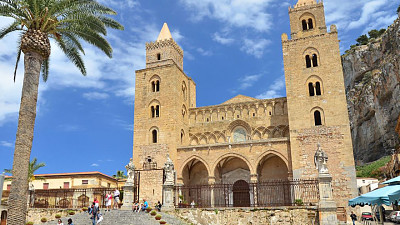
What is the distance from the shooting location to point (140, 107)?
1214 inches

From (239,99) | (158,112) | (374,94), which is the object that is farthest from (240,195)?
(374,94)

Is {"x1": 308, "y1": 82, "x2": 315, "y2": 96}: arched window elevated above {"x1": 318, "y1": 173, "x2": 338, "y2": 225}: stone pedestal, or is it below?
above

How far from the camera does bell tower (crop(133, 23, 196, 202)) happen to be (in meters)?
28.0

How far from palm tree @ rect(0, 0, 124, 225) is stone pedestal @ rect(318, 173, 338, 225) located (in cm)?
1071

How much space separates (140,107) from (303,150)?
14014 mm

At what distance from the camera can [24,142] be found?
1073 centimetres

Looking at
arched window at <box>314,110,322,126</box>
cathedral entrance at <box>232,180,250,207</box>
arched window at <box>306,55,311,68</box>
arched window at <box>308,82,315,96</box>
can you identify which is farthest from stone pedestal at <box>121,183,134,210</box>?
arched window at <box>306,55,311,68</box>

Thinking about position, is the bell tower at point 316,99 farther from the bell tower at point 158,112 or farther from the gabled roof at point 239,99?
the bell tower at point 158,112

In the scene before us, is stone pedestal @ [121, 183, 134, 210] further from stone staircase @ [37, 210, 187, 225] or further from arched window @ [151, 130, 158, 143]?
arched window @ [151, 130, 158, 143]

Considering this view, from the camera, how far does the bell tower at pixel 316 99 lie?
24688mm

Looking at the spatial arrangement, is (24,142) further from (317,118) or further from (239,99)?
(239,99)

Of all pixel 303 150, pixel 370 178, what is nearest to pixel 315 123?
pixel 303 150

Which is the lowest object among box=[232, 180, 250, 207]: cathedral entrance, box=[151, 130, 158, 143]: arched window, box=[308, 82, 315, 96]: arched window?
box=[232, 180, 250, 207]: cathedral entrance

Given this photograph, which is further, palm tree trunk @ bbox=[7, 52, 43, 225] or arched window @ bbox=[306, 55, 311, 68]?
arched window @ bbox=[306, 55, 311, 68]
